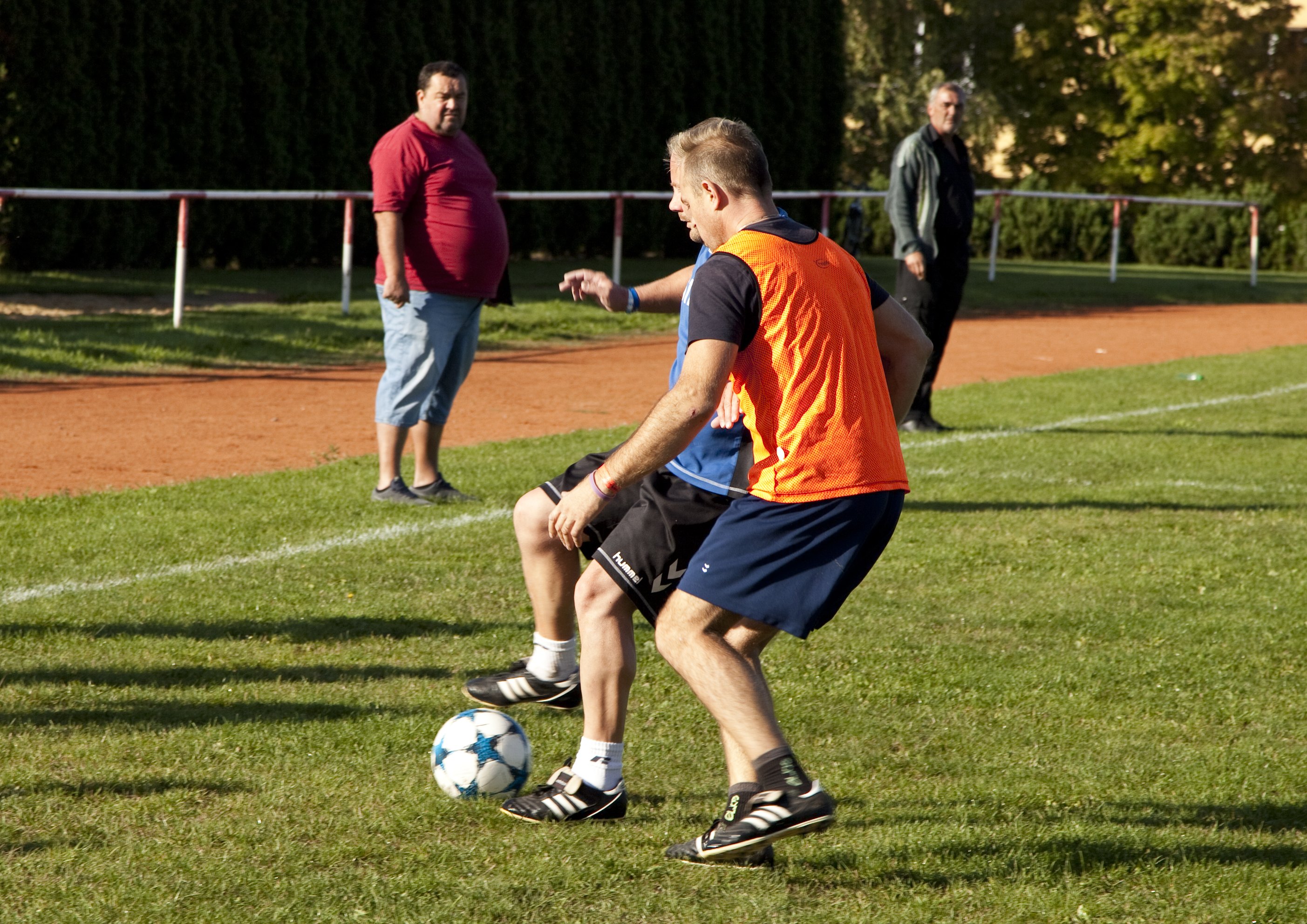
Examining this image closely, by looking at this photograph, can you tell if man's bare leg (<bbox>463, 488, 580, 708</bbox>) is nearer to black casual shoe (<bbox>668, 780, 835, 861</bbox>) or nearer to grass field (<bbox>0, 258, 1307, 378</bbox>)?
black casual shoe (<bbox>668, 780, 835, 861</bbox>)

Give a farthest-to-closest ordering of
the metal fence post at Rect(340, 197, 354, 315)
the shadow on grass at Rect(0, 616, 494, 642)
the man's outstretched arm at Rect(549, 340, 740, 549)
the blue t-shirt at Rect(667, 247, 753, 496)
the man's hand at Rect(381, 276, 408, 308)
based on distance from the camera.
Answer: the metal fence post at Rect(340, 197, 354, 315) → the man's hand at Rect(381, 276, 408, 308) → the shadow on grass at Rect(0, 616, 494, 642) → the blue t-shirt at Rect(667, 247, 753, 496) → the man's outstretched arm at Rect(549, 340, 740, 549)

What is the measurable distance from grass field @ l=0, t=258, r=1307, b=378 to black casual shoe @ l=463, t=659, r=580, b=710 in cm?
878

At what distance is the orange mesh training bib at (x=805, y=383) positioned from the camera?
3.33m

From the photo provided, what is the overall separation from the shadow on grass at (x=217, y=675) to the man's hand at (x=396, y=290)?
283 cm

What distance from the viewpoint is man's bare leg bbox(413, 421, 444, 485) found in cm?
787

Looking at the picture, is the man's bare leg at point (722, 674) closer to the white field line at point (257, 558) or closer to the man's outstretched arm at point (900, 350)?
the man's outstretched arm at point (900, 350)

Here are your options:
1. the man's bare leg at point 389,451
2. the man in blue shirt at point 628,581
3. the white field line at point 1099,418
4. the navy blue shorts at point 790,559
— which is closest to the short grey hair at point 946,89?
the white field line at point 1099,418

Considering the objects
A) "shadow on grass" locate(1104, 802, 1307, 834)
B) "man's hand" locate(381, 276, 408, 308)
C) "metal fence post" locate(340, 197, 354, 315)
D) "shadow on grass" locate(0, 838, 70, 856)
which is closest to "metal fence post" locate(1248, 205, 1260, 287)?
"metal fence post" locate(340, 197, 354, 315)

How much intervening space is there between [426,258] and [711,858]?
4.78 metres

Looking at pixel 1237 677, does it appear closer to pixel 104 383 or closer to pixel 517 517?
pixel 517 517

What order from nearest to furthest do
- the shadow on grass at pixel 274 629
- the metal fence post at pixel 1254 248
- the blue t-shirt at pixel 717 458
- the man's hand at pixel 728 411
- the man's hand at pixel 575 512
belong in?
the man's hand at pixel 575 512, the man's hand at pixel 728 411, the blue t-shirt at pixel 717 458, the shadow on grass at pixel 274 629, the metal fence post at pixel 1254 248

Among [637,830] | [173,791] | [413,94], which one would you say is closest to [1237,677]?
[637,830]

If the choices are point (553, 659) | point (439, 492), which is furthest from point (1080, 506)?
point (553, 659)

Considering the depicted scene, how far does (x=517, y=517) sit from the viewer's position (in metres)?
4.44
